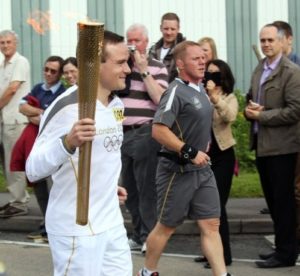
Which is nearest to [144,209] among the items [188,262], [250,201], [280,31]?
[188,262]

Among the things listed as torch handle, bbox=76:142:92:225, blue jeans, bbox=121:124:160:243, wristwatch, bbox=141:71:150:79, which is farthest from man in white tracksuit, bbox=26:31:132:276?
blue jeans, bbox=121:124:160:243

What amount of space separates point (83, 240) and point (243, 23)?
1054 cm

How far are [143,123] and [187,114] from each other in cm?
149

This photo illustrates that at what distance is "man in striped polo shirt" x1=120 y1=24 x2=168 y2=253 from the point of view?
8867mm

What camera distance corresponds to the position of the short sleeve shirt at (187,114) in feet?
24.6

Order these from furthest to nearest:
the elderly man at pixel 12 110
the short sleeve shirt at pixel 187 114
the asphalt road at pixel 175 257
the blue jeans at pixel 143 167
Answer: the elderly man at pixel 12 110, the blue jeans at pixel 143 167, the asphalt road at pixel 175 257, the short sleeve shirt at pixel 187 114

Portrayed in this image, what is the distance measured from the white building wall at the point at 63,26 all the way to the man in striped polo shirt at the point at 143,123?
20.0ft

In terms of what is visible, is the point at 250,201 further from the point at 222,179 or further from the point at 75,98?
the point at 75,98

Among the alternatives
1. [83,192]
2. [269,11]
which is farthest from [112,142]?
[269,11]

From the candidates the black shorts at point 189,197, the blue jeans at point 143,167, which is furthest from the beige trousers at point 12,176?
the black shorts at point 189,197

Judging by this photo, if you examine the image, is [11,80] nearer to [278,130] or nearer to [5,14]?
[278,130]

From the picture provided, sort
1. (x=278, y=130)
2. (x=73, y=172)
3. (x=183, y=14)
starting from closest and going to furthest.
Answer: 1. (x=73, y=172)
2. (x=278, y=130)
3. (x=183, y=14)

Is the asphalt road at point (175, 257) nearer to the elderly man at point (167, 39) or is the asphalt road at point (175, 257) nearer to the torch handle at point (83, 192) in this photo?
the elderly man at point (167, 39)

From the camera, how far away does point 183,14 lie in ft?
49.8
